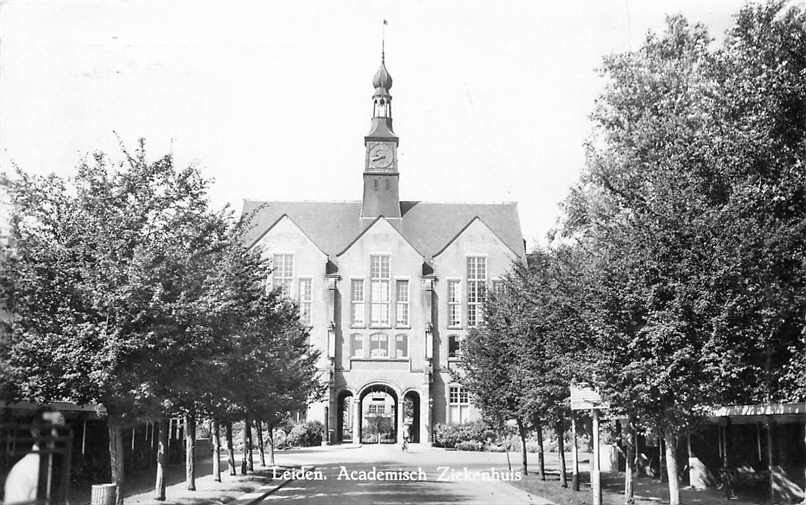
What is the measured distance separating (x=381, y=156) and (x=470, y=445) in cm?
2867

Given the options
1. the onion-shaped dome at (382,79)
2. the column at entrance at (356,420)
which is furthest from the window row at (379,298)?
the onion-shaped dome at (382,79)

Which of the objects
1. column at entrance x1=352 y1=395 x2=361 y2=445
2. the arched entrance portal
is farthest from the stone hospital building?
the arched entrance portal

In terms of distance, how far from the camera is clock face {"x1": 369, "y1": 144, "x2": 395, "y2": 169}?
246ft

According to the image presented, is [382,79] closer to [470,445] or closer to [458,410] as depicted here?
[458,410]

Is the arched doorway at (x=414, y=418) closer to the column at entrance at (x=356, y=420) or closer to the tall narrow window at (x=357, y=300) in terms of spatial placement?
the column at entrance at (x=356, y=420)

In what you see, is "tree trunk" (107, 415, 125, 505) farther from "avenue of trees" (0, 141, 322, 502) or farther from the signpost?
the signpost

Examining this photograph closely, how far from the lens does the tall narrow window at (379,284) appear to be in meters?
70.9

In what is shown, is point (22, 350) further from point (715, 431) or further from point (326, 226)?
point (326, 226)

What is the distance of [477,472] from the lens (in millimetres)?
35500

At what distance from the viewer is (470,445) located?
192 ft

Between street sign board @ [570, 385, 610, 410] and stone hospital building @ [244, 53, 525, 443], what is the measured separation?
161ft

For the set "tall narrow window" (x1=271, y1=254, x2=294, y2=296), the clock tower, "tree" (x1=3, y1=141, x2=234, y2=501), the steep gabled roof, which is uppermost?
the clock tower

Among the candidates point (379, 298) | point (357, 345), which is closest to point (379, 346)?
point (357, 345)

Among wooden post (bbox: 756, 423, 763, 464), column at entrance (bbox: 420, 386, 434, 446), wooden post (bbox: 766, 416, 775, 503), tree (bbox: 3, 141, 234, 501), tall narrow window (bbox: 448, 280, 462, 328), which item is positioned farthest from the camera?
tall narrow window (bbox: 448, 280, 462, 328)
